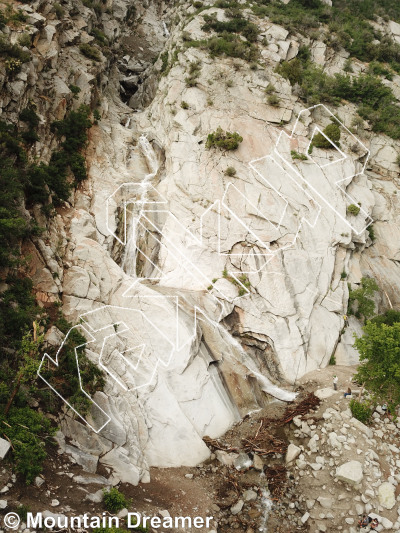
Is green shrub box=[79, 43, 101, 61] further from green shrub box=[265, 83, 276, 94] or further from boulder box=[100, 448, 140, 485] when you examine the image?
boulder box=[100, 448, 140, 485]

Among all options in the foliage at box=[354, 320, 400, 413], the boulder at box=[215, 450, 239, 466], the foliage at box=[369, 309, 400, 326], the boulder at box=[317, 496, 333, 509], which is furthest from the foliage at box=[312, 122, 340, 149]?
the boulder at box=[317, 496, 333, 509]

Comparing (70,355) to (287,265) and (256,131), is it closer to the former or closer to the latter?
(287,265)

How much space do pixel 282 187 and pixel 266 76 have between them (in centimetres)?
1307

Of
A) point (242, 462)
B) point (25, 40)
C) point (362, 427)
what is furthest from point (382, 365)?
point (25, 40)

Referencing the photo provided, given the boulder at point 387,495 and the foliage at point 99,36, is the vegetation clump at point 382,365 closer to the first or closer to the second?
the boulder at point 387,495

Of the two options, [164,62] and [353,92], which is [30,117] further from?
[353,92]

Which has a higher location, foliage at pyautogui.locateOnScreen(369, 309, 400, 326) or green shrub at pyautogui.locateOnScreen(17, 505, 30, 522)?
green shrub at pyautogui.locateOnScreen(17, 505, 30, 522)

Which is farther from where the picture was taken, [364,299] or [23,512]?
[364,299]

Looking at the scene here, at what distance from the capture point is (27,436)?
11.7 metres

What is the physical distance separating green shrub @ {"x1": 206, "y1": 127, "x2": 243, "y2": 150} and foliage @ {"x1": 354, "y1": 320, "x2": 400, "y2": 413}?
17327 mm

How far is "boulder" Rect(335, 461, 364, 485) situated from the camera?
591 inches

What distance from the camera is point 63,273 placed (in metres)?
19.8

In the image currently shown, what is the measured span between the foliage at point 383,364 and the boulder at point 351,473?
336 cm

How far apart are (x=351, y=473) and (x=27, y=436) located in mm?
12873
